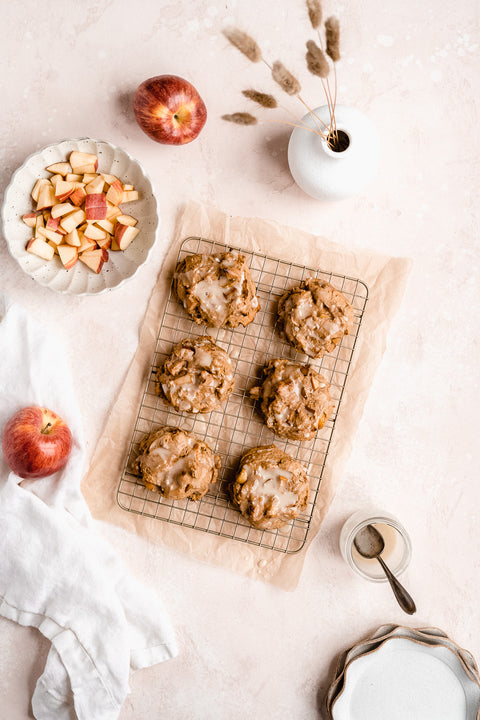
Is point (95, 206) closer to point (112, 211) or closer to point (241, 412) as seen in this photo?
point (112, 211)

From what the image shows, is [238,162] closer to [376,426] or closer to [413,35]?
[413,35]

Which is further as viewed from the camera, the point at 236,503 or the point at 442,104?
the point at 442,104

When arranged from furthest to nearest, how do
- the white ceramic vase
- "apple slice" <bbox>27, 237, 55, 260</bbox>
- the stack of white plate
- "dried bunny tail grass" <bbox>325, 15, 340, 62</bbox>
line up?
"dried bunny tail grass" <bbox>325, 15, 340, 62</bbox>
the stack of white plate
"apple slice" <bbox>27, 237, 55, 260</bbox>
the white ceramic vase

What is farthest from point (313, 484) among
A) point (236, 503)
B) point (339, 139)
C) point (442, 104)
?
point (442, 104)

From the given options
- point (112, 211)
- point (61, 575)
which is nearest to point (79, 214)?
point (112, 211)

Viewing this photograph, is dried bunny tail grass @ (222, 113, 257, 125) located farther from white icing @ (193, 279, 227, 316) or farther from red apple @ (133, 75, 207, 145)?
white icing @ (193, 279, 227, 316)

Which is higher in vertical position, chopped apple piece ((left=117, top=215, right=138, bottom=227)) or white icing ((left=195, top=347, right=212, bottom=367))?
chopped apple piece ((left=117, top=215, right=138, bottom=227))

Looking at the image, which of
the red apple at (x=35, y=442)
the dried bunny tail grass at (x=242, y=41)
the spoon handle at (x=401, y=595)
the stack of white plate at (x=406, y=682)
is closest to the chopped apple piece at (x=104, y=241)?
the red apple at (x=35, y=442)

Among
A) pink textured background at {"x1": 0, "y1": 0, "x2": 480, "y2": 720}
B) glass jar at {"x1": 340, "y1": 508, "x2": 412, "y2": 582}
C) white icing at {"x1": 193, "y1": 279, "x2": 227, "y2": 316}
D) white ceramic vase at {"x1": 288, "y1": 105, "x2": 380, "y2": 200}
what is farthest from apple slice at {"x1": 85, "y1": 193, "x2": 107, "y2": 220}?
glass jar at {"x1": 340, "y1": 508, "x2": 412, "y2": 582}
